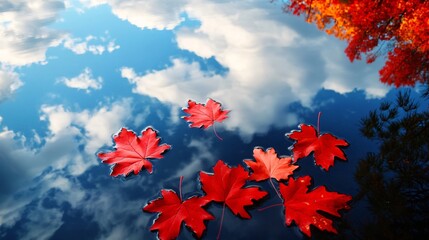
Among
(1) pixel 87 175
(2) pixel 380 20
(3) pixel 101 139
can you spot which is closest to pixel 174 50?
(3) pixel 101 139

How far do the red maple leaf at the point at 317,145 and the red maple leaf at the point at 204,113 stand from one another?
0.71 metres

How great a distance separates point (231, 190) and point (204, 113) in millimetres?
1181

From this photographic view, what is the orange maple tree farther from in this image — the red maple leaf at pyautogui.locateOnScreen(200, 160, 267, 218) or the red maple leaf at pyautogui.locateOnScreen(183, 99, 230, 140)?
the red maple leaf at pyautogui.locateOnScreen(200, 160, 267, 218)

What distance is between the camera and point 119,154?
7.34 feet

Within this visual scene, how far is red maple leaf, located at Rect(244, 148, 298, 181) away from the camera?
6.39ft

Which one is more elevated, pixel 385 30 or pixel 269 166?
pixel 269 166

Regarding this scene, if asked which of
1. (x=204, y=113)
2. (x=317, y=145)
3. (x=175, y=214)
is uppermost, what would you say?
(x=317, y=145)

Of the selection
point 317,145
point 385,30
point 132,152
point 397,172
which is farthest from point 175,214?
point 385,30

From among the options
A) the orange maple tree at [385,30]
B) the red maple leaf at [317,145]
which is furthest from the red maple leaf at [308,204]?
the orange maple tree at [385,30]

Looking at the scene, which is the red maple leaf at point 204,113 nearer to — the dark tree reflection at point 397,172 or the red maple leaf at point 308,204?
the red maple leaf at point 308,204

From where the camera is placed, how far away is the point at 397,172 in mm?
2010

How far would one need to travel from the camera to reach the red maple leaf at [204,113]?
2.69m

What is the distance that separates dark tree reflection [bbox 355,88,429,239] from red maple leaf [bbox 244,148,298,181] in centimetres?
49

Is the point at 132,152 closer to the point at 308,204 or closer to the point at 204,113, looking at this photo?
the point at 204,113
